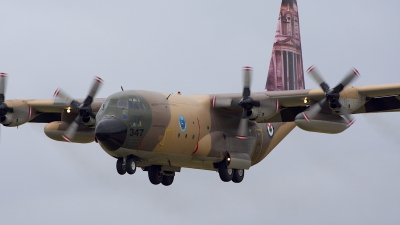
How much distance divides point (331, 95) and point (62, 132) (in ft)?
35.5

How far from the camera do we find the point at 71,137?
1351 inches

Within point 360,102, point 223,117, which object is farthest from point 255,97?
point 360,102

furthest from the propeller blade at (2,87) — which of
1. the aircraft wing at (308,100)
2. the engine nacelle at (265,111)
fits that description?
the engine nacelle at (265,111)

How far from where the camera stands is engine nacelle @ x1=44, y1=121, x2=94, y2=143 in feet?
113

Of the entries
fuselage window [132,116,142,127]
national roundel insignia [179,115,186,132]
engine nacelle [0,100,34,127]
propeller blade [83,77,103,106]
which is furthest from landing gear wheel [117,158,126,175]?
engine nacelle [0,100,34,127]

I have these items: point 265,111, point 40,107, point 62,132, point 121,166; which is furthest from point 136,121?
point 40,107

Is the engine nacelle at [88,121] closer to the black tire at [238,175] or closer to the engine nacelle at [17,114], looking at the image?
the engine nacelle at [17,114]

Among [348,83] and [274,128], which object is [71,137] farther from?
[348,83]

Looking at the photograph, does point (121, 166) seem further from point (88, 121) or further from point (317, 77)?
point (317, 77)

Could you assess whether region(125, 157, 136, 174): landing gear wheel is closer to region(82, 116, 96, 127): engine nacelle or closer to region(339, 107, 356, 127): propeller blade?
region(82, 116, 96, 127): engine nacelle

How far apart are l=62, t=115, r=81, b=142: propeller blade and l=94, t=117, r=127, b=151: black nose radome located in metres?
5.27

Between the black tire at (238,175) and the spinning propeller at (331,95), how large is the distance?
4.00 metres

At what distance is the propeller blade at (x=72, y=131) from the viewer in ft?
112

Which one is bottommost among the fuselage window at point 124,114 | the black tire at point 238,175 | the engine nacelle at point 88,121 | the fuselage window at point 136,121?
→ the black tire at point 238,175
